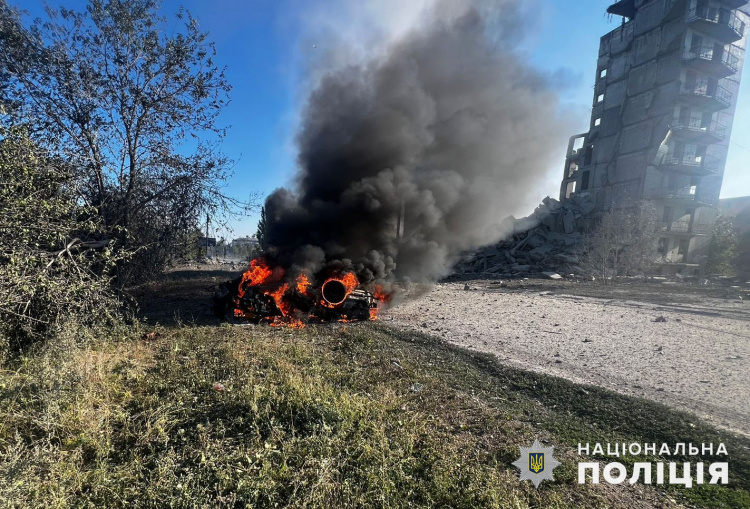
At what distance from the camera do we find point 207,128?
9.05 m

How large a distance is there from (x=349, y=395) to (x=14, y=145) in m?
4.53

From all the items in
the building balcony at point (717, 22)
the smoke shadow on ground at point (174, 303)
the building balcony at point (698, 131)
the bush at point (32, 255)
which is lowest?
the smoke shadow on ground at point (174, 303)

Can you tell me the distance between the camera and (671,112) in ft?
109

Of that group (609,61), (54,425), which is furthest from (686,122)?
(54,425)

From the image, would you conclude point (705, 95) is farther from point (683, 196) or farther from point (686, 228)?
point (686, 228)

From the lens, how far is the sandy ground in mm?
5320

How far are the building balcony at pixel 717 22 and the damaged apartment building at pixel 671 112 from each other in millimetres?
91

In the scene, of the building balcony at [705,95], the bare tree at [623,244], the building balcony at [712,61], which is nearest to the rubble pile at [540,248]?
the bare tree at [623,244]

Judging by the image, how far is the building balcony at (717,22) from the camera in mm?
32031

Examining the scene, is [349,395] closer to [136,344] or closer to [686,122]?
[136,344]

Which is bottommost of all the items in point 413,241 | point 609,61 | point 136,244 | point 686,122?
point 136,244

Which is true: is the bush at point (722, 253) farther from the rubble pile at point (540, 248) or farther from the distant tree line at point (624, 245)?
the rubble pile at point (540, 248)

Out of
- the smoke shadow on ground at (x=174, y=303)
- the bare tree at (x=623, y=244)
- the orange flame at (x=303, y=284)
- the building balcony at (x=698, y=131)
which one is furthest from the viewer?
the building balcony at (x=698, y=131)

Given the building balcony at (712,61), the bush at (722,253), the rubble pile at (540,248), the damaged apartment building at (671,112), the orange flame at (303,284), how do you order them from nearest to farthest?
the orange flame at (303,284), the rubble pile at (540,248), the bush at (722,253), the building balcony at (712,61), the damaged apartment building at (671,112)
